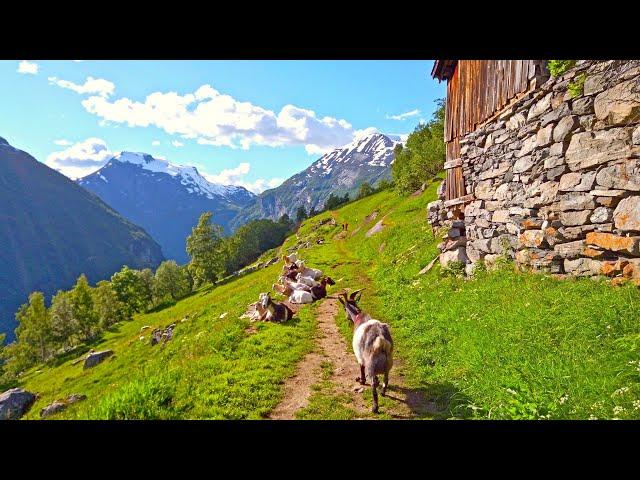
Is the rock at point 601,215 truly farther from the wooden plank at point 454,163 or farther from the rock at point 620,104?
the wooden plank at point 454,163

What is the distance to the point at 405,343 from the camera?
1155 cm

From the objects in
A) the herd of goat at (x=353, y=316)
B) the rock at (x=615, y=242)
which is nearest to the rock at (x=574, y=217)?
the rock at (x=615, y=242)

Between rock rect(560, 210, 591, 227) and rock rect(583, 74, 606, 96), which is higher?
rock rect(583, 74, 606, 96)

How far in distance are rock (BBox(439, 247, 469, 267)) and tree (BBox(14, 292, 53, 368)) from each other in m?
86.7

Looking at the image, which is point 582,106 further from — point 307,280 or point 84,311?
point 84,311

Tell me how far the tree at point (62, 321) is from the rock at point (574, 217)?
91.5 meters

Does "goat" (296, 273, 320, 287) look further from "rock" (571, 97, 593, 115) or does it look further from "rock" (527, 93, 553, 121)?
"rock" (571, 97, 593, 115)

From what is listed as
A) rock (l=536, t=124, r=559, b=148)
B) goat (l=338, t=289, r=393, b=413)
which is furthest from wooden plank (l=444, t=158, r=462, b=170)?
goat (l=338, t=289, r=393, b=413)

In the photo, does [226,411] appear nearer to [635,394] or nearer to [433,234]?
[635,394]

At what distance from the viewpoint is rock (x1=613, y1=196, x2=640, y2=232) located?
29.0ft

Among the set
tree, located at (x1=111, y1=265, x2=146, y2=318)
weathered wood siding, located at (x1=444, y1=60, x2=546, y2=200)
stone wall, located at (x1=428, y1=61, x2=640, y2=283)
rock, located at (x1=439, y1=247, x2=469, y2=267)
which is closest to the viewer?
stone wall, located at (x1=428, y1=61, x2=640, y2=283)

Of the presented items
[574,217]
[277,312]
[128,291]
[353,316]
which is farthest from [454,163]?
[128,291]

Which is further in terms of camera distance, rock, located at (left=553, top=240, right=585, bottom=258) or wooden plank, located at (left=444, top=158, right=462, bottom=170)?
wooden plank, located at (left=444, top=158, right=462, bottom=170)
